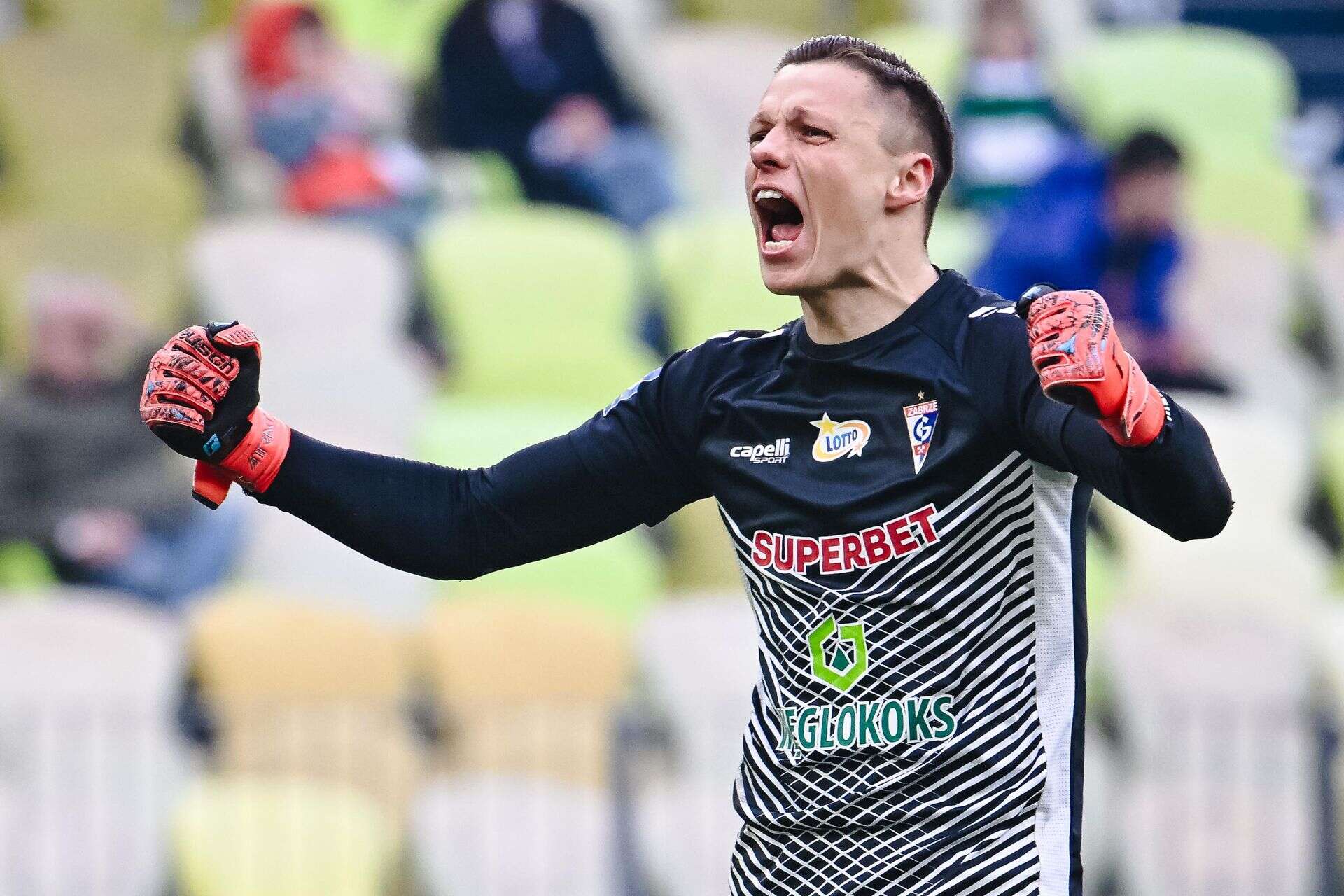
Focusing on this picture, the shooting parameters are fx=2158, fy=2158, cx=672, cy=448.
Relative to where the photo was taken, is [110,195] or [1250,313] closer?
[110,195]

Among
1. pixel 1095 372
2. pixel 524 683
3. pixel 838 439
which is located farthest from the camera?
pixel 524 683

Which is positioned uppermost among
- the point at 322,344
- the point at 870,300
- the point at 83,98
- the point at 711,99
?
the point at 711,99

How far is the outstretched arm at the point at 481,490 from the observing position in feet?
10.7

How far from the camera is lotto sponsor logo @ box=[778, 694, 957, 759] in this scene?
294cm

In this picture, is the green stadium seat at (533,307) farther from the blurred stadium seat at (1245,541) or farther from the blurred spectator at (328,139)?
the blurred stadium seat at (1245,541)

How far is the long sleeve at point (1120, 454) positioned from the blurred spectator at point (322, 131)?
580 cm

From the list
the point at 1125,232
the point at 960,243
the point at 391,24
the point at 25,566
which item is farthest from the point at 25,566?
the point at 1125,232

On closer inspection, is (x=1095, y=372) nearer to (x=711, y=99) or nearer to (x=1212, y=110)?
(x=711, y=99)

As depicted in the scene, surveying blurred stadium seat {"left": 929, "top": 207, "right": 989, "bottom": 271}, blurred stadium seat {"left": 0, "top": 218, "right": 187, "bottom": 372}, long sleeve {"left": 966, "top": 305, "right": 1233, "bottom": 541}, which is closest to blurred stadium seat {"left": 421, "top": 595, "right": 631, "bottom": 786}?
blurred stadium seat {"left": 0, "top": 218, "right": 187, "bottom": 372}

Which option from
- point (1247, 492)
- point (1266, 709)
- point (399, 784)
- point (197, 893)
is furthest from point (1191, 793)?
point (197, 893)

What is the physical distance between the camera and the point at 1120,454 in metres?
2.65

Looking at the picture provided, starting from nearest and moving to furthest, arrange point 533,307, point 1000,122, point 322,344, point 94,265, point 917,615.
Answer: point 917,615, point 94,265, point 322,344, point 533,307, point 1000,122

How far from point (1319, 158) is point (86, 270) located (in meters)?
6.11

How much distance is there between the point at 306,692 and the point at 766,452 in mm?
3826
